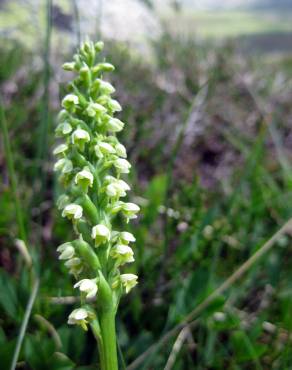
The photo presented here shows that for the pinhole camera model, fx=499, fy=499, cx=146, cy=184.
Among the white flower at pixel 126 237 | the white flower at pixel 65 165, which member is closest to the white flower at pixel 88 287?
the white flower at pixel 126 237

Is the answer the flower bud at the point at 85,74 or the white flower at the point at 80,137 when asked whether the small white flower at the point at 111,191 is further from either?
the flower bud at the point at 85,74

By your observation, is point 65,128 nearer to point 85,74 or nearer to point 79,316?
point 85,74

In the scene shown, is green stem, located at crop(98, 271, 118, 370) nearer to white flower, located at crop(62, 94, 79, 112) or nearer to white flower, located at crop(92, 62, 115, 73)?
white flower, located at crop(62, 94, 79, 112)

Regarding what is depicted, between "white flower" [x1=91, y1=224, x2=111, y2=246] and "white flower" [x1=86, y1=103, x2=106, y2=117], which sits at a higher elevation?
→ "white flower" [x1=86, y1=103, x2=106, y2=117]

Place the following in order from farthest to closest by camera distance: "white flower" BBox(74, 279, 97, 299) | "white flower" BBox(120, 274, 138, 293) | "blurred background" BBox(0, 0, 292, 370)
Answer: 1. "blurred background" BBox(0, 0, 292, 370)
2. "white flower" BBox(120, 274, 138, 293)
3. "white flower" BBox(74, 279, 97, 299)

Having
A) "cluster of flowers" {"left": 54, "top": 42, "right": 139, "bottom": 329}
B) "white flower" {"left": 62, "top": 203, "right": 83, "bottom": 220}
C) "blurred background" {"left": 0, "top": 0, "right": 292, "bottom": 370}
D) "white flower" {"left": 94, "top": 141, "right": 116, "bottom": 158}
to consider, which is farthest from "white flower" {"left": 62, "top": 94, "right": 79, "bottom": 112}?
"blurred background" {"left": 0, "top": 0, "right": 292, "bottom": 370}

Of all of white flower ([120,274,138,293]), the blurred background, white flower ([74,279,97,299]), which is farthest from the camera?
the blurred background

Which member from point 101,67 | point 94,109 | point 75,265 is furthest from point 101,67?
point 75,265
